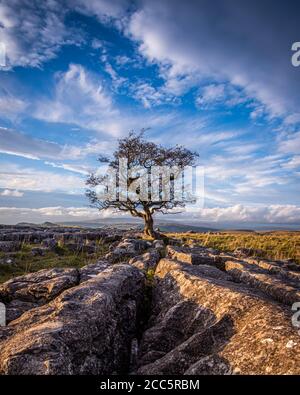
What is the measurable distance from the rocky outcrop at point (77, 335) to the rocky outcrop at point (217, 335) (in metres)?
0.53

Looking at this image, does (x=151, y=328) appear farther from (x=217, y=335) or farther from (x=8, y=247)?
(x=8, y=247)

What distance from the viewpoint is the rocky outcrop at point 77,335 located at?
4.06m

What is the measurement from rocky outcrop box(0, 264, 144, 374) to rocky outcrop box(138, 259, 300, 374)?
525 millimetres

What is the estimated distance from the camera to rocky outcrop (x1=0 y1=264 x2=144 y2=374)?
4.06 m

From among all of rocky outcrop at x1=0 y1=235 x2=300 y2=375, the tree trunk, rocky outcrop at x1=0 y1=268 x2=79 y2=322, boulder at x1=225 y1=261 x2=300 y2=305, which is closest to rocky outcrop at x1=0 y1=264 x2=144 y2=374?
rocky outcrop at x1=0 y1=235 x2=300 y2=375

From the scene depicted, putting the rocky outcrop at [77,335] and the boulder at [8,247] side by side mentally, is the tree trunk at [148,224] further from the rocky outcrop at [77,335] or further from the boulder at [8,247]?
the rocky outcrop at [77,335]

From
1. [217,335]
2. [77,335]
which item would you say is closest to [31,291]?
[77,335]

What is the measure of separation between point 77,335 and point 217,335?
7.24 ft

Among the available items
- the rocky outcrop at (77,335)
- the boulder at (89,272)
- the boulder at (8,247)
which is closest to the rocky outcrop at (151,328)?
the rocky outcrop at (77,335)

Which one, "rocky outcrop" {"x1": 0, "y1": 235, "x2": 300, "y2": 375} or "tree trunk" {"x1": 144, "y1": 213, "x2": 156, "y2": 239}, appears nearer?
"rocky outcrop" {"x1": 0, "y1": 235, "x2": 300, "y2": 375}

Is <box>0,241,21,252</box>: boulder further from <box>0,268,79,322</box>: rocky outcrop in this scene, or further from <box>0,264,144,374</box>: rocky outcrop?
<box>0,264,144,374</box>: rocky outcrop

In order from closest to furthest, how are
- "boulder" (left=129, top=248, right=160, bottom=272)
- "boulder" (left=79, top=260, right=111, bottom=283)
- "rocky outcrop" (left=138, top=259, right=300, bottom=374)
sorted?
"rocky outcrop" (left=138, top=259, right=300, bottom=374) < "boulder" (left=79, top=260, right=111, bottom=283) < "boulder" (left=129, top=248, right=160, bottom=272)

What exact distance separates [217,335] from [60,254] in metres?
16.7

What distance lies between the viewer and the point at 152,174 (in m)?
39.1
